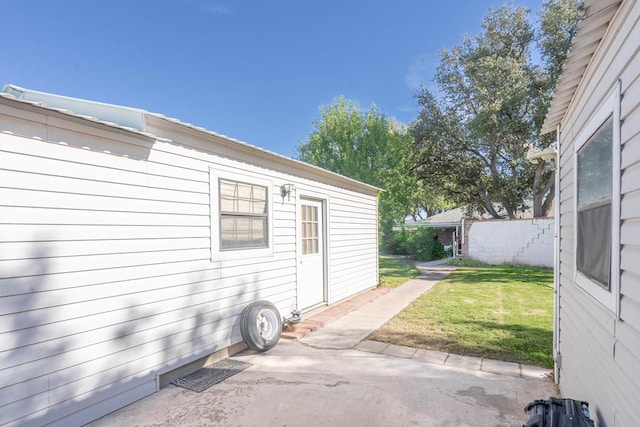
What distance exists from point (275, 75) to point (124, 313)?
13.9 meters

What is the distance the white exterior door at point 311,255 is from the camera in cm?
607

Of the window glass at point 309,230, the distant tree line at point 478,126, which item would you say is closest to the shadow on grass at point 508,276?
the distant tree line at point 478,126

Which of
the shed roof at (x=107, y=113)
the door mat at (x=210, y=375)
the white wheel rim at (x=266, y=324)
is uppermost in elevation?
the shed roof at (x=107, y=113)

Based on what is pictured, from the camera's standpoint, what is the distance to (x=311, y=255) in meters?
6.43

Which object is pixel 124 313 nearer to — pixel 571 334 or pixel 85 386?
pixel 85 386

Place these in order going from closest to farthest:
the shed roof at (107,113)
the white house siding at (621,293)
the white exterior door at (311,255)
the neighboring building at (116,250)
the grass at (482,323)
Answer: the white house siding at (621,293), the neighboring building at (116,250), the shed roof at (107,113), the grass at (482,323), the white exterior door at (311,255)

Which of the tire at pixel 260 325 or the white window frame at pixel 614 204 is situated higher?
the white window frame at pixel 614 204

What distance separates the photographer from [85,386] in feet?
9.14

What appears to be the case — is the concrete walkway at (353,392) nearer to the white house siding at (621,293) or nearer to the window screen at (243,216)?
the white house siding at (621,293)

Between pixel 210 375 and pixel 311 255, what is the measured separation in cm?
306

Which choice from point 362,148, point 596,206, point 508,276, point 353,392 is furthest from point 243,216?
point 362,148

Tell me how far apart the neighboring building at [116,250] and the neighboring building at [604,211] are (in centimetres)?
351

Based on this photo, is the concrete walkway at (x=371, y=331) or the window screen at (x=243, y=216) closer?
the concrete walkway at (x=371, y=331)

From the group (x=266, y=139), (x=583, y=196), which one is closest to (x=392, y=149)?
(x=266, y=139)
